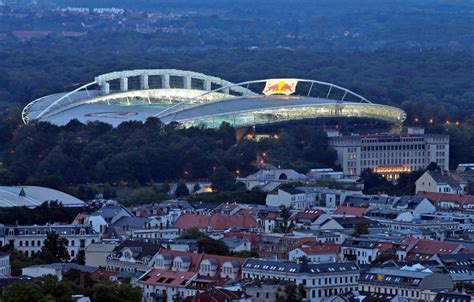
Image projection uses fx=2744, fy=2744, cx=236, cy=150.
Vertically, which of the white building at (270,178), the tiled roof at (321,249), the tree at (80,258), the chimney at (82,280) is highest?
the white building at (270,178)

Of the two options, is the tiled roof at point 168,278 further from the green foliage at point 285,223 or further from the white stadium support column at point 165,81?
the white stadium support column at point 165,81

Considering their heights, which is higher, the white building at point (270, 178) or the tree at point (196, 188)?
the white building at point (270, 178)

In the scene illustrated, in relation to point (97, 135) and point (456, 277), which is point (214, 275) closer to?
point (456, 277)

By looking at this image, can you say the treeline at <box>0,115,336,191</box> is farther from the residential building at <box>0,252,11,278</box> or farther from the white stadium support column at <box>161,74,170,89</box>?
the residential building at <box>0,252,11,278</box>

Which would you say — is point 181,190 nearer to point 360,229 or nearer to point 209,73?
point 360,229

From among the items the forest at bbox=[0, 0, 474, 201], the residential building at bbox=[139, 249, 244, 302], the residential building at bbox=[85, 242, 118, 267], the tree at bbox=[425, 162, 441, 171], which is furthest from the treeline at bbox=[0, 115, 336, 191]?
the residential building at bbox=[139, 249, 244, 302]

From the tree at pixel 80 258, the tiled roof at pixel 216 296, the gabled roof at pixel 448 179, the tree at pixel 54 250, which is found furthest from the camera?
the gabled roof at pixel 448 179

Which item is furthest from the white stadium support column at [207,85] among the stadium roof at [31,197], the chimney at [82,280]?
the chimney at [82,280]
